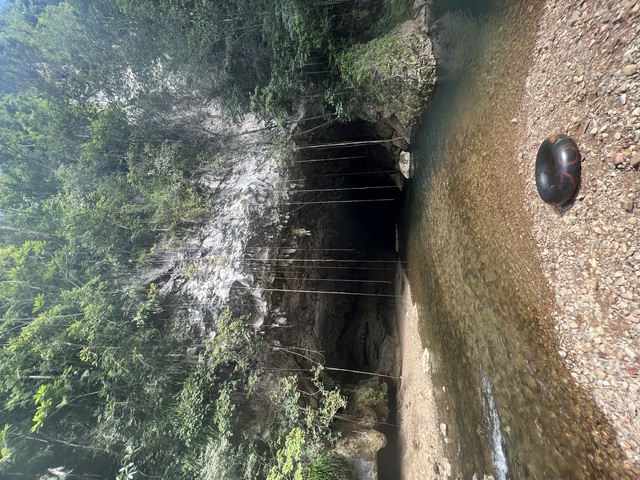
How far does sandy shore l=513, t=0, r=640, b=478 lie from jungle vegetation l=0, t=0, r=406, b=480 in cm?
377

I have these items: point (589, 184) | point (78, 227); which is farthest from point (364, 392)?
point (78, 227)

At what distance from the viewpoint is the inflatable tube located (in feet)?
13.2

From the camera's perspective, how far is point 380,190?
36.6 feet

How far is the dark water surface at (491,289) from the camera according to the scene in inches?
163

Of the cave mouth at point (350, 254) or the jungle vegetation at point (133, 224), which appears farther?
the cave mouth at point (350, 254)

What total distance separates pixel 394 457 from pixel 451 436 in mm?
2897

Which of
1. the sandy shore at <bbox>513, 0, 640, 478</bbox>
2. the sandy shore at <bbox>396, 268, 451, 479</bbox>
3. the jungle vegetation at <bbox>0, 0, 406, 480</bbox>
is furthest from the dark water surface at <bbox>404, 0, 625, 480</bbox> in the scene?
the jungle vegetation at <bbox>0, 0, 406, 480</bbox>

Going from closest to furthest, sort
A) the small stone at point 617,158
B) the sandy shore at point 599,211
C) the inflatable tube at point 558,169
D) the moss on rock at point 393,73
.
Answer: the sandy shore at point 599,211 < the small stone at point 617,158 < the inflatable tube at point 558,169 < the moss on rock at point 393,73

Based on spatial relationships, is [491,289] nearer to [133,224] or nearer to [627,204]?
[627,204]

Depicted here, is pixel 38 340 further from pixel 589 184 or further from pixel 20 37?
pixel 20 37

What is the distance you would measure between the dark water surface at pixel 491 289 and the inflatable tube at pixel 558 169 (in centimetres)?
59

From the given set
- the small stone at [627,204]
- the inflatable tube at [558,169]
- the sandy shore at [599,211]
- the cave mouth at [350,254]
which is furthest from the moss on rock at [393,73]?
the small stone at [627,204]

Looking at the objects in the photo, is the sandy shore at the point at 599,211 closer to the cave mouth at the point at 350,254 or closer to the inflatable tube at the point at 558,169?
the inflatable tube at the point at 558,169

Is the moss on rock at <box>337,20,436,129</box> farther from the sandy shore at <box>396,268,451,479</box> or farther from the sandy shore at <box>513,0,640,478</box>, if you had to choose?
the sandy shore at <box>396,268,451,479</box>
